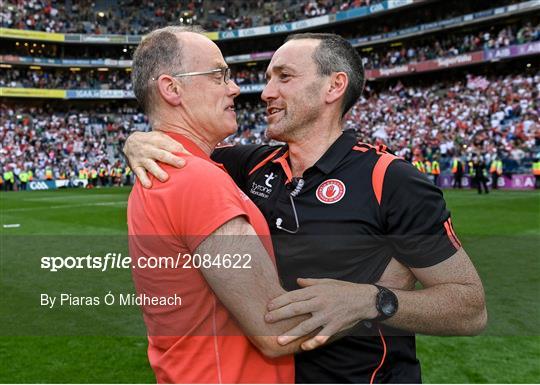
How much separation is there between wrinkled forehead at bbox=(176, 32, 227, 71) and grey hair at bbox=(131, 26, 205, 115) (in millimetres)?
23

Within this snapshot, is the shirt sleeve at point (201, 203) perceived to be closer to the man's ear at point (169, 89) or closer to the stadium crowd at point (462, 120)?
the man's ear at point (169, 89)

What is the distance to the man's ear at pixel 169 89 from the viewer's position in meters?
2.29

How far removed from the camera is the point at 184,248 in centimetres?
196

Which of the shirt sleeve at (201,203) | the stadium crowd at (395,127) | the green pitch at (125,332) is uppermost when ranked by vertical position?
the shirt sleeve at (201,203)

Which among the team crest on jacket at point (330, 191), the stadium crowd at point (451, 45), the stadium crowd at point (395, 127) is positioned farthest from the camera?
the stadium crowd at point (451, 45)

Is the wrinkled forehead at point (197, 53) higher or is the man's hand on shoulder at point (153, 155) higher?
the wrinkled forehead at point (197, 53)

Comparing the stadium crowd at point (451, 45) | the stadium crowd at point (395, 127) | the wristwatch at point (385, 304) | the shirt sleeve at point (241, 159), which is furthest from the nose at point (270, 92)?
the stadium crowd at point (451, 45)

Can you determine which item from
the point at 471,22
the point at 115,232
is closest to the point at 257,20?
the point at 471,22

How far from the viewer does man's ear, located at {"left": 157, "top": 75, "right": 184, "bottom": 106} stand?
2287 mm

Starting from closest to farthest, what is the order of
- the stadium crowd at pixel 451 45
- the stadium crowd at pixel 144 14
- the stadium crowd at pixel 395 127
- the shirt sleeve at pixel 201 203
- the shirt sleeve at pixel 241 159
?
the shirt sleeve at pixel 201 203, the shirt sleeve at pixel 241 159, the stadium crowd at pixel 395 127, the stadium crowd at pixel 451 45, the stadium crowd at pixel 144 14

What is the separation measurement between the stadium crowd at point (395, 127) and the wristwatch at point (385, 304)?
24.8 metres

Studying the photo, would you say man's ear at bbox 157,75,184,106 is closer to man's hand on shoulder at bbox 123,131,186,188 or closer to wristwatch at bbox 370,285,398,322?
man's hand on shoulder at bbox 123,131,186,188

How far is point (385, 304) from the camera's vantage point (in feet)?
7.13

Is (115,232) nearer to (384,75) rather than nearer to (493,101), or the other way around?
(493,101)
